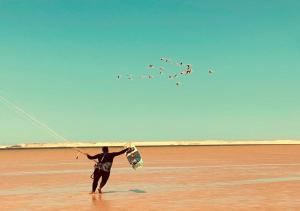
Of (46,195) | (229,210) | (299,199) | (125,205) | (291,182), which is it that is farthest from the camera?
(291,182)

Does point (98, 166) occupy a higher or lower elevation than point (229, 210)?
higher

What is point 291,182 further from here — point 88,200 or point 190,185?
point 88,200

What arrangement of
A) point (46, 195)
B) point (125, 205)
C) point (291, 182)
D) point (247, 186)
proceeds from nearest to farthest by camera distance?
point (125, 205), point (46, 195), point (247, 186), point (291, 182)

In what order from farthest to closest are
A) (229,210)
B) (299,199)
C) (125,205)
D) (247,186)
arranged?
1. (247,186)
2. (299,199)
3. (125,205)
4. (229,210)

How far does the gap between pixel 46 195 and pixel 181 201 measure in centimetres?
556

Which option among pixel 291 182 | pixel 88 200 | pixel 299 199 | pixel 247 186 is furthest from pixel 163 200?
pixel 291 182

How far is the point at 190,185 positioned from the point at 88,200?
264 inches

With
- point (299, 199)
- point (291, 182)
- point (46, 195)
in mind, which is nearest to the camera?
point (299, 199)

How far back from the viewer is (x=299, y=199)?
63.9 feet

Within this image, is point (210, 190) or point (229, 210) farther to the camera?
point (210, 190)

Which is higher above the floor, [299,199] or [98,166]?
[98,166]

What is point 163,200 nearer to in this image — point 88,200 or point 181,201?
point 181,201

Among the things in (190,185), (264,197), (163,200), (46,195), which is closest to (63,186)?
(46,195)

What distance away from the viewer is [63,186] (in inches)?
997
